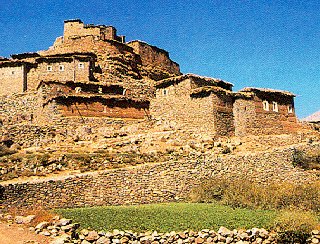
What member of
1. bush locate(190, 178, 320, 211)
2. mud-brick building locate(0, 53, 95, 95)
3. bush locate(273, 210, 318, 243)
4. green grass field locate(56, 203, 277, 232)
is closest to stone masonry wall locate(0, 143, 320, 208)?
→ bush locate(190, 178, 320, 211)

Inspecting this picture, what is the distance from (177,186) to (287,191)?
14.7 ft

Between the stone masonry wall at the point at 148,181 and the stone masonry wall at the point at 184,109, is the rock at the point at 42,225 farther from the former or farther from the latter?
the stone masonry wall at the point at 184,109

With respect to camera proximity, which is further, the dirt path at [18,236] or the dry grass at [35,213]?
the dry grass at [35,213]

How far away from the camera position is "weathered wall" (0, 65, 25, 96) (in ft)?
111

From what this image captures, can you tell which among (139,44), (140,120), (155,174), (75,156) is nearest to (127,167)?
(155,174)

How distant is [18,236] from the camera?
13477 millimetres

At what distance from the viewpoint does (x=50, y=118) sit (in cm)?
2770

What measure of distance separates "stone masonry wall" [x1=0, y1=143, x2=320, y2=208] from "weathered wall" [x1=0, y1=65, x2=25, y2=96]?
18.7 meters

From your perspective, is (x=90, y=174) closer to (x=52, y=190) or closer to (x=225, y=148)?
(x=52, y=190)

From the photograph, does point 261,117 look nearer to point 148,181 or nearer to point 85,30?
point 148,181

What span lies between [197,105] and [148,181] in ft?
29.8

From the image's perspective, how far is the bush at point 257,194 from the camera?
15492mm

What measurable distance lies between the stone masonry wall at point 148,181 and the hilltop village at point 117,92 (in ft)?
19.4

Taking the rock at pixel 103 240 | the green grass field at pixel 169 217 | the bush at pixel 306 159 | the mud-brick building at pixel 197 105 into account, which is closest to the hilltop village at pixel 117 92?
the mud-brick building at pixel 197 105
